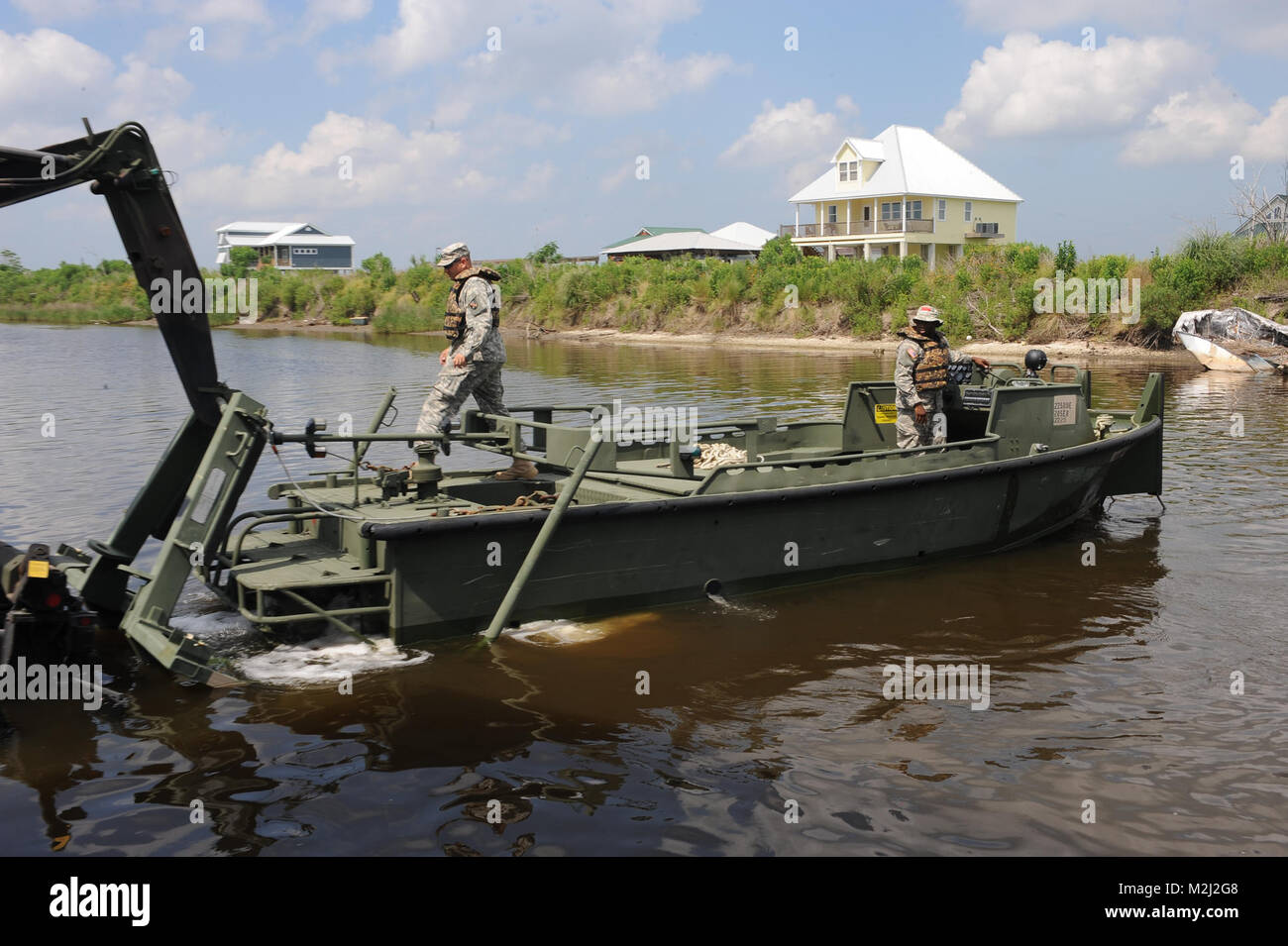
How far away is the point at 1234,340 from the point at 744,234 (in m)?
46.7

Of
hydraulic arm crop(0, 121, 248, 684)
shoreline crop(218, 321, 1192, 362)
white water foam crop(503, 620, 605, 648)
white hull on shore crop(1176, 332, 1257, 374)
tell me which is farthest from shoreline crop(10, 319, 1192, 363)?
hydraulic arm crop(0, 121, 248, 684)

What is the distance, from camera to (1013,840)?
5.08 m

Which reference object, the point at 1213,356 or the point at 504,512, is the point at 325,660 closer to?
the point at 504,512

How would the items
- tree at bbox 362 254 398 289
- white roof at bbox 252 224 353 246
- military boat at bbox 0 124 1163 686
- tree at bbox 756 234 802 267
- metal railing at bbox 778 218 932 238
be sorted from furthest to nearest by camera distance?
white roof at bbox 252 224 353 246 < tree at bbox 362 254 398 289 < metal railing at bbox 778 218 932 238 < tree at bbox 756 234 802 267 < military boat at bbox 0 124 1163 686

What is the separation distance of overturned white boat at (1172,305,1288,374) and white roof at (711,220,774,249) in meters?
42.6

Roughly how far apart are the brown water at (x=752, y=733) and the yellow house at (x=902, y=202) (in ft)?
140

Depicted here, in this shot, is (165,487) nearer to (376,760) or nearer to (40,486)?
(376,760)

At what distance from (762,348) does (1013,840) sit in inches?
1414

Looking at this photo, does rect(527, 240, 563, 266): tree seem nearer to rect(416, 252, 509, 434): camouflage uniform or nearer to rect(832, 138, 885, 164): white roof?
rect(832, 138, 885, 164): white roof

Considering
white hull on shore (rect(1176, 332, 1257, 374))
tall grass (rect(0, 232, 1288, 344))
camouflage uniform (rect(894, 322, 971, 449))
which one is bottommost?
camouflage uniform (rect(894, 322, 971, 449))

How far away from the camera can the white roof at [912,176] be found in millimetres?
51206

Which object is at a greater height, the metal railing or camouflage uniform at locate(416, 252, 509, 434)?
the metal railing

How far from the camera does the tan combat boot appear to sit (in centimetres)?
895

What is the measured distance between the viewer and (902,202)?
51031 millimetres
